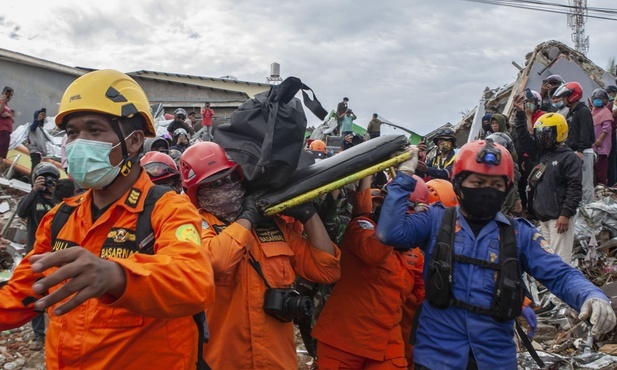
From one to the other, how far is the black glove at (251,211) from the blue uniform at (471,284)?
2.58 feet

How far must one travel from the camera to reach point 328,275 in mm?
3389

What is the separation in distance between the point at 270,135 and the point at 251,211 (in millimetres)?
452

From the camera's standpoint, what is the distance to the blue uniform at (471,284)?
314 cm

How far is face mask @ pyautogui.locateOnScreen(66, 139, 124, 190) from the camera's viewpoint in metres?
2.24

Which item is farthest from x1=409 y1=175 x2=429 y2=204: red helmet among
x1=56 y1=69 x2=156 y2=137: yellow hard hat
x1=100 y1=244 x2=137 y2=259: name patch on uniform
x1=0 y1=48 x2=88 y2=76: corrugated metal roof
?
x1=0 y1=48 x2=88 y2=76: corrugated metal roof

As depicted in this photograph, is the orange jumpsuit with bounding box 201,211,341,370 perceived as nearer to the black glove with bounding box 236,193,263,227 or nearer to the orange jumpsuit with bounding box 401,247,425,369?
→ the black glove with bounding box 236,193,263,227

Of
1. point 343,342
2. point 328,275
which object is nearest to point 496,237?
point 328,275

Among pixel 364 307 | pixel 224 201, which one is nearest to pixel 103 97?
pixel 224 201

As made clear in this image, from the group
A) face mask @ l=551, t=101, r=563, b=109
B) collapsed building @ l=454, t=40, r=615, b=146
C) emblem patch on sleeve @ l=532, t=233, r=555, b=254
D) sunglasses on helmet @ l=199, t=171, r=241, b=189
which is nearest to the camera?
emblem patch on sleeve @ l=532, t=233, r=555, b=254

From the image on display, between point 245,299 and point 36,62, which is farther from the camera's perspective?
point 36,62

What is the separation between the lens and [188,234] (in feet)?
6.55

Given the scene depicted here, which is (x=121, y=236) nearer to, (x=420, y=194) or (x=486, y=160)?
(x=486, y=160)

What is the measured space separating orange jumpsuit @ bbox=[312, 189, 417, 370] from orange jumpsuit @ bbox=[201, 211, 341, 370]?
2.21 ft

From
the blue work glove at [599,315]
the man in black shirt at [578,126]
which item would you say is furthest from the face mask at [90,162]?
A: the man in black shirt at [578,126]
